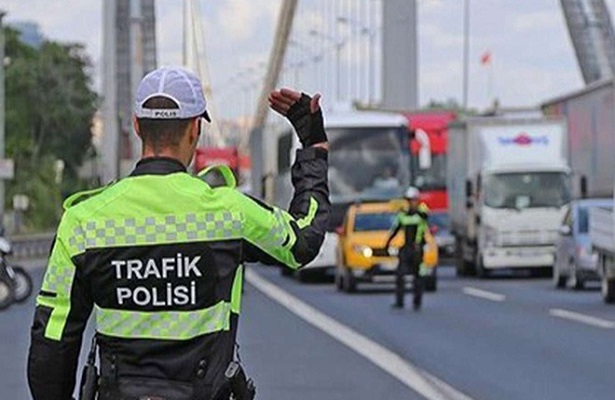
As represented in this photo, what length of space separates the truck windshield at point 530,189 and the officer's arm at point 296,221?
37.2 m

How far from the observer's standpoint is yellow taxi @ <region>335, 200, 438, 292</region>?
35.9 metres

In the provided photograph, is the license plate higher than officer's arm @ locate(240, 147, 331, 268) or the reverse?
the reverse

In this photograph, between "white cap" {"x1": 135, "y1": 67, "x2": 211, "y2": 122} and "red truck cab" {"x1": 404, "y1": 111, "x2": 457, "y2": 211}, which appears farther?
"red truck cab" {"x1": 404, "y1": 111, "x2": 457, "y2": 211}

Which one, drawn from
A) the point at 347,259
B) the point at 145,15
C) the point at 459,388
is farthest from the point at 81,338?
the point at 145,15

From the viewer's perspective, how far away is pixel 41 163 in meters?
83.3

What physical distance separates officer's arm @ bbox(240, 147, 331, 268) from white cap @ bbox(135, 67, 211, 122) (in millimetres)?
259

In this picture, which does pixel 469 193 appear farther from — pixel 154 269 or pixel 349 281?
pixel 154 269

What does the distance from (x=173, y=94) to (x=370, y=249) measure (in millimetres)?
30838

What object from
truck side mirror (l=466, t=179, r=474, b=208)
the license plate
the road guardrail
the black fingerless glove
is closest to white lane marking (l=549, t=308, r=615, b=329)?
the license plate

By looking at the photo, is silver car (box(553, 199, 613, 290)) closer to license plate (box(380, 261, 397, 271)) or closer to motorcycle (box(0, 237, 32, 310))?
license plate (box(380, 261, 397, 271))

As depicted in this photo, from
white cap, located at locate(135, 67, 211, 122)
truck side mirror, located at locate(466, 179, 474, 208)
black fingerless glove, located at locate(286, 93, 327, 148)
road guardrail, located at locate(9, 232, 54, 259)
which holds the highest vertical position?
white cap, located at locate(135, 67, 211, 122)

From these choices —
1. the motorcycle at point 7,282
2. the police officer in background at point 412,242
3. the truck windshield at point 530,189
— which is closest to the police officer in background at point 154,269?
the police officer in background at point 412,242

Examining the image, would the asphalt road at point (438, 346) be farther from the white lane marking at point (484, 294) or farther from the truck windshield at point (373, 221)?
the truck windshield at point (373, 221)

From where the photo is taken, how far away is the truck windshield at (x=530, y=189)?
42375mm
